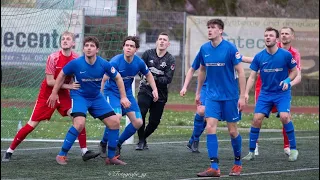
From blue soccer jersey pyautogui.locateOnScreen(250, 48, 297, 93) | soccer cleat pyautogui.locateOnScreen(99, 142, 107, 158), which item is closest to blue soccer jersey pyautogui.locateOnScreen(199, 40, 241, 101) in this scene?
blue soccer jersey pyautogui.locateOnScreen(250, 48, 297, 93)

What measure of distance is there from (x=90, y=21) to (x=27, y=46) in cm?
213

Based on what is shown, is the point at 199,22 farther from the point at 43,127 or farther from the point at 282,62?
the point at 282,62

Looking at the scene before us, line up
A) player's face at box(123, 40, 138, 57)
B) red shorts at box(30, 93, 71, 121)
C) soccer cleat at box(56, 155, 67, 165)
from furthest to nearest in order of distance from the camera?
player's face at box(123, 40, 138, 57)
red shorts at box(30, 93, 71, 121)
soccer cleat at box(56, 155, 67, 165)

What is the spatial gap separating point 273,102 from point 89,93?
2.72m

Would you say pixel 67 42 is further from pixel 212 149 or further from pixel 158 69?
pixel 212 149

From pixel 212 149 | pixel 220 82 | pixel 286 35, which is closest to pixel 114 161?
pixel 212 149

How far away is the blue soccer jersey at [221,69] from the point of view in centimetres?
1032

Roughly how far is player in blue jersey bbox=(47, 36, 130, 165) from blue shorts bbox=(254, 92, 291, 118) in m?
2.09

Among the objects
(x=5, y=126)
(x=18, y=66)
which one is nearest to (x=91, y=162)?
(x=5, y=126)

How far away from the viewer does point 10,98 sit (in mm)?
15555

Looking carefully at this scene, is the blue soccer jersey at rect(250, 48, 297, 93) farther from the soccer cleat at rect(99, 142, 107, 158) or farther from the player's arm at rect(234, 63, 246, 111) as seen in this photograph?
the soccer cleat at rect(99, 142, 107, 158)

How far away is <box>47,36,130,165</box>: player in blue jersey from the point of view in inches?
430

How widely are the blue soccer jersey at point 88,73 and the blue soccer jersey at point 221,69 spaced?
1.38m

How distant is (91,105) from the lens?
1117cm
